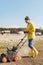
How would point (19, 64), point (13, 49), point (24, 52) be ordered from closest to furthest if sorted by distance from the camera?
point (19, 64)
point (13, 49)
point (24, 52)

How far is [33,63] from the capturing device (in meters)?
10.9

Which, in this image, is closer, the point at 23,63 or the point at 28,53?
the point at 23,63

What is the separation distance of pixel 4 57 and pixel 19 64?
866 mm

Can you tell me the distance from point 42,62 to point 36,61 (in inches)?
13.7

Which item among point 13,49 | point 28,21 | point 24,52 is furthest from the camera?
point 24,52

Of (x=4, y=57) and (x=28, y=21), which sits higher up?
(x=28, y=21)

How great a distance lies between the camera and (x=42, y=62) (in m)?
11.1

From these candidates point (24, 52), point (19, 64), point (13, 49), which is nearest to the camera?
point (19, 64)

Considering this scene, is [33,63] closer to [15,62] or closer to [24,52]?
[15,62]

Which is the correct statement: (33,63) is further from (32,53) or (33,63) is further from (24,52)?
(24,52)

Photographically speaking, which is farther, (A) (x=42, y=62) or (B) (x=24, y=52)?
(B) (x=24, y=52)

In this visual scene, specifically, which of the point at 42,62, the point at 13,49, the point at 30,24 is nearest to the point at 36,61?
the point at 42,62

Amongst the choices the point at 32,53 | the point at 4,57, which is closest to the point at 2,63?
the point at 4,57

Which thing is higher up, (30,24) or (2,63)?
(30,24)
